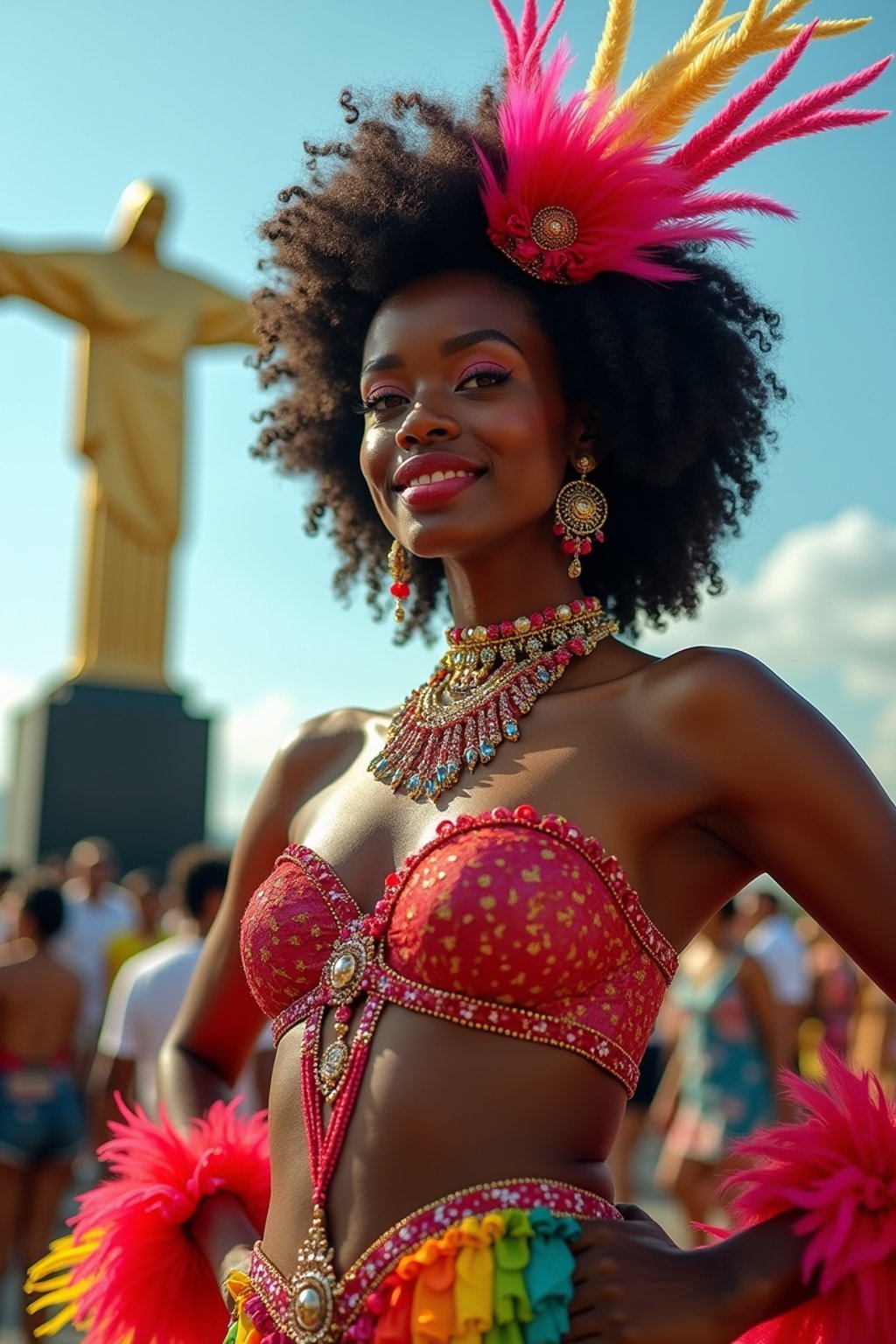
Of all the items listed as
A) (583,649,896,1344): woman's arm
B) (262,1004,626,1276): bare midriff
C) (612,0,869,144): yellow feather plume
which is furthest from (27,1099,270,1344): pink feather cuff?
Result: (612,0,869,144): yellow feather plume

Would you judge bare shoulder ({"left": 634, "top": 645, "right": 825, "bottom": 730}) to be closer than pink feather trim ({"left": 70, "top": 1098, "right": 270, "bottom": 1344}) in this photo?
Yes

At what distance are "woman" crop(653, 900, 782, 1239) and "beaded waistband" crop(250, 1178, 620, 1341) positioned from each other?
411 centimetres

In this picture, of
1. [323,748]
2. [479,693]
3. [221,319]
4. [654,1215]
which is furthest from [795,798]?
[221,319]

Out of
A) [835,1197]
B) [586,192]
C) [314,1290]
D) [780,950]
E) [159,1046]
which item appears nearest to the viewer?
[835,1197]

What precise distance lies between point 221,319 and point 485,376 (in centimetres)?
1111

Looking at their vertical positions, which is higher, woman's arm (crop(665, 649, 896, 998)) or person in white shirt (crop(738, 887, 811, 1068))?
woman's arm (crop(665, 649, 896, 998))

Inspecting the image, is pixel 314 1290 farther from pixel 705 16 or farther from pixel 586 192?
pixel 705 16

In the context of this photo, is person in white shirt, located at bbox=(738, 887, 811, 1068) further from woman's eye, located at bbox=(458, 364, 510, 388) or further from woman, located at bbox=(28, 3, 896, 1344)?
woman's eye, located at bbox=(458, 364, 510, 388)

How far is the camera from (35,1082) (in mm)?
5344

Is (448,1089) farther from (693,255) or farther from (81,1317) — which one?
(693,255)

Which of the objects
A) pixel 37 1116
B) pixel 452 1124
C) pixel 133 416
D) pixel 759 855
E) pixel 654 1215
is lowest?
pixel 654 1215

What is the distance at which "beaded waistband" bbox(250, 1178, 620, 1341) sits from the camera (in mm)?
1689

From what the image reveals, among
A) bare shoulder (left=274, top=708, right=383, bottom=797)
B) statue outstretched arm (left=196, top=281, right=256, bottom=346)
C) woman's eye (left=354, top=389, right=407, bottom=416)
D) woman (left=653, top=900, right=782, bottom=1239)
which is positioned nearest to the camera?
woman's eye (left=354, top=389, right=407, bottom=416)

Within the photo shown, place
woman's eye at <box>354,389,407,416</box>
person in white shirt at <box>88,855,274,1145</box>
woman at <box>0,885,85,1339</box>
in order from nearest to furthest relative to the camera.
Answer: woman's eye at <box>354,389,407,416</box> < person in white shirt at <box>88,855,274,1145</box> < woman at <box>0,885,85,1339</box>
